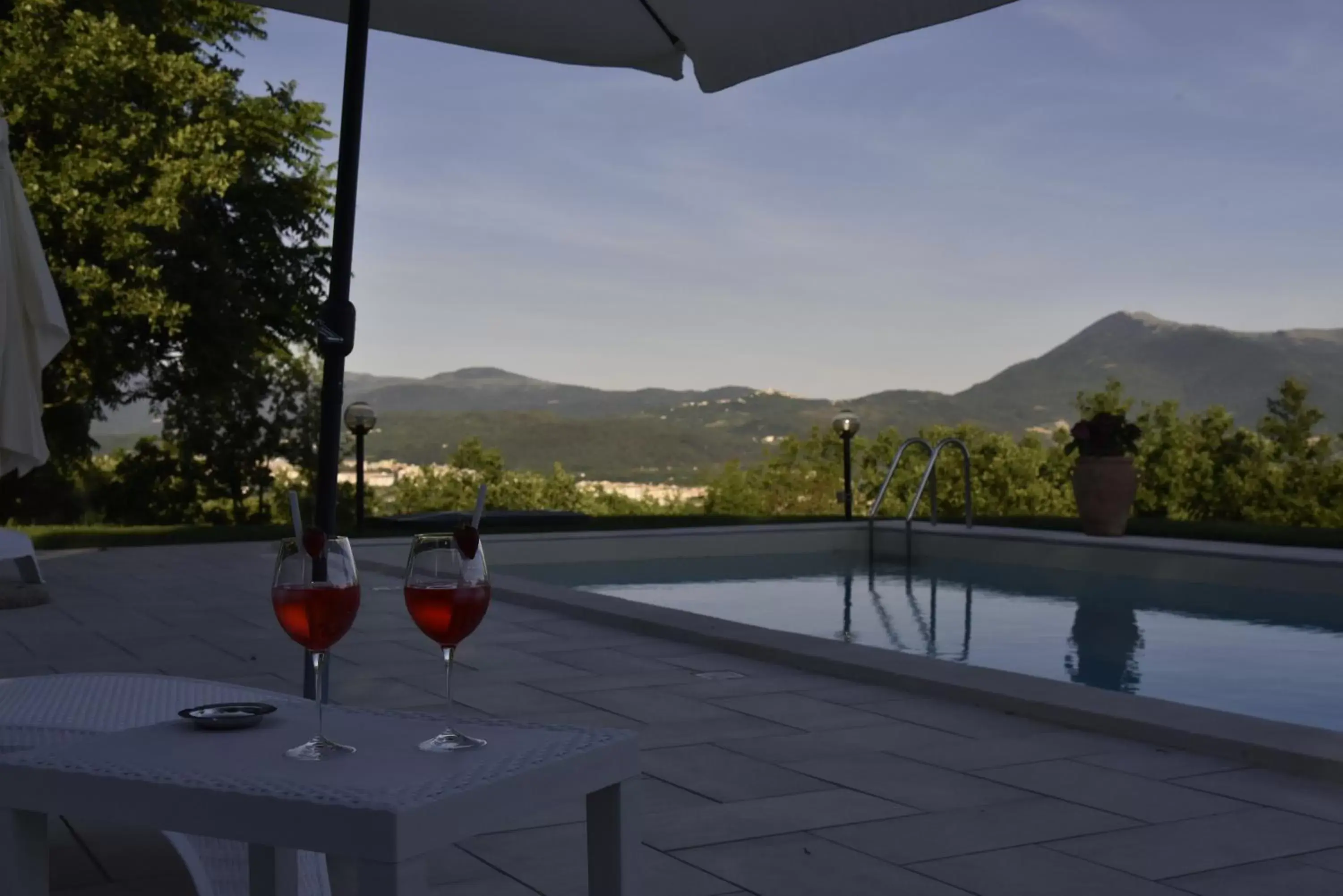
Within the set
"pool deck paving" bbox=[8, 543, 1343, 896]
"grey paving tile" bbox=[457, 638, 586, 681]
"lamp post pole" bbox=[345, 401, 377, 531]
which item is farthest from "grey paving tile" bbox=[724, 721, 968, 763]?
"lamp post pole" bbox=[345, 401, 377, 531]

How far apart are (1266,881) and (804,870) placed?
774 mm

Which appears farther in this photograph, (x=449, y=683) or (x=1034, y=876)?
(x=1034, y=876)

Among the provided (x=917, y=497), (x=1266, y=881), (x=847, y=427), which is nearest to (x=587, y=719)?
(x=1266, y=881)

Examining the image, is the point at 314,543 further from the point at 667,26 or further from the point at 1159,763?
the point at 667,26

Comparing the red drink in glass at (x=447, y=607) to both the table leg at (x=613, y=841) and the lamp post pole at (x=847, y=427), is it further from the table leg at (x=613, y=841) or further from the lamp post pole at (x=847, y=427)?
the lamp post pole at (x=847, y=427)

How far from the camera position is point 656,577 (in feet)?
28.2

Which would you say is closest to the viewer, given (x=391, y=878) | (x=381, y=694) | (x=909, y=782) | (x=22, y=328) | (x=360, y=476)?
(x=391, y=878)

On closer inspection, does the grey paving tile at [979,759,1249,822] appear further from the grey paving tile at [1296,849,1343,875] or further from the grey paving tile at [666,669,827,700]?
the grey paving tile at [666,669,827,700]

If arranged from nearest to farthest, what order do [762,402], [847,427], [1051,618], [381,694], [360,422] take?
[381,694], [1051,618], [360,422], [847,427], [762,402]

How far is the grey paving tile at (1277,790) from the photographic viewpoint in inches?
107

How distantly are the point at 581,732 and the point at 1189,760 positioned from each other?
2.11 m

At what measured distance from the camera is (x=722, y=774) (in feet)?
9.99

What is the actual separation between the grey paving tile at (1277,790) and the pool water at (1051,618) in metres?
1.48

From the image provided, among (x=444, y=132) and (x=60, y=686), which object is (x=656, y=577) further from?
(x=444, y=132)
